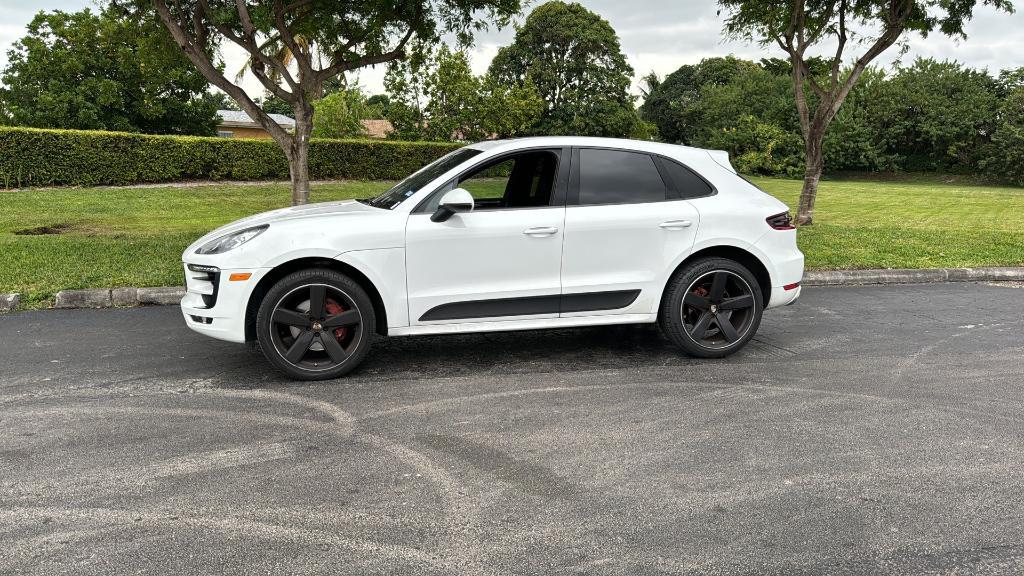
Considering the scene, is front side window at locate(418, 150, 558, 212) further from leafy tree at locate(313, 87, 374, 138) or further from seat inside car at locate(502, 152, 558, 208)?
leafy tree at locate(313, 87, 374, 138)

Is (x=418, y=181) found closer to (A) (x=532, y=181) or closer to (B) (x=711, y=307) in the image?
(A) (x=532, y=181)

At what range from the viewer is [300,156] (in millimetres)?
12211

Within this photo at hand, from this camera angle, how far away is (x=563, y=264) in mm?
5441

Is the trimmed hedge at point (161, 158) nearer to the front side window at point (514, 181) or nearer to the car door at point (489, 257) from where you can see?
the front side window at point (514, 181)

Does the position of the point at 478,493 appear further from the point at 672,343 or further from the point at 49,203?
the point at 49,203

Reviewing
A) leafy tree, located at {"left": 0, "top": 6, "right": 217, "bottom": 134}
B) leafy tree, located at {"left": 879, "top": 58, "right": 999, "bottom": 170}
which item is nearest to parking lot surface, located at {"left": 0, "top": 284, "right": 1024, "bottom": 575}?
leafy tree, located at {"left": 0, "top": 6, "right": 217, "bottom": 134}

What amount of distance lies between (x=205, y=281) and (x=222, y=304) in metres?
0.26

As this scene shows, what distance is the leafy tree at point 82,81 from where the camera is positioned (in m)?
28.4

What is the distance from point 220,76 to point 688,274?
30.7 ft

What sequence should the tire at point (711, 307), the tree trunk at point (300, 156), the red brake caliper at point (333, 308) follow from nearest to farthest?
the red brake caliper at point (333, 308) → the tire at point (711, 307) → the tree trunk at point (300, 156)

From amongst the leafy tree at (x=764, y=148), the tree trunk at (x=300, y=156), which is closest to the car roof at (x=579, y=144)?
the tree trunk at (x=300, y=156)

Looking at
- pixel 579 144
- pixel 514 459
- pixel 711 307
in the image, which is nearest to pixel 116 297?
pixel 579 144

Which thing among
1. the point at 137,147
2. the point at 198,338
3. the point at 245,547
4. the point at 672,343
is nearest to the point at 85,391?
the point at 198,338

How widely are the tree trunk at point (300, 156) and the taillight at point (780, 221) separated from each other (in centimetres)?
817
